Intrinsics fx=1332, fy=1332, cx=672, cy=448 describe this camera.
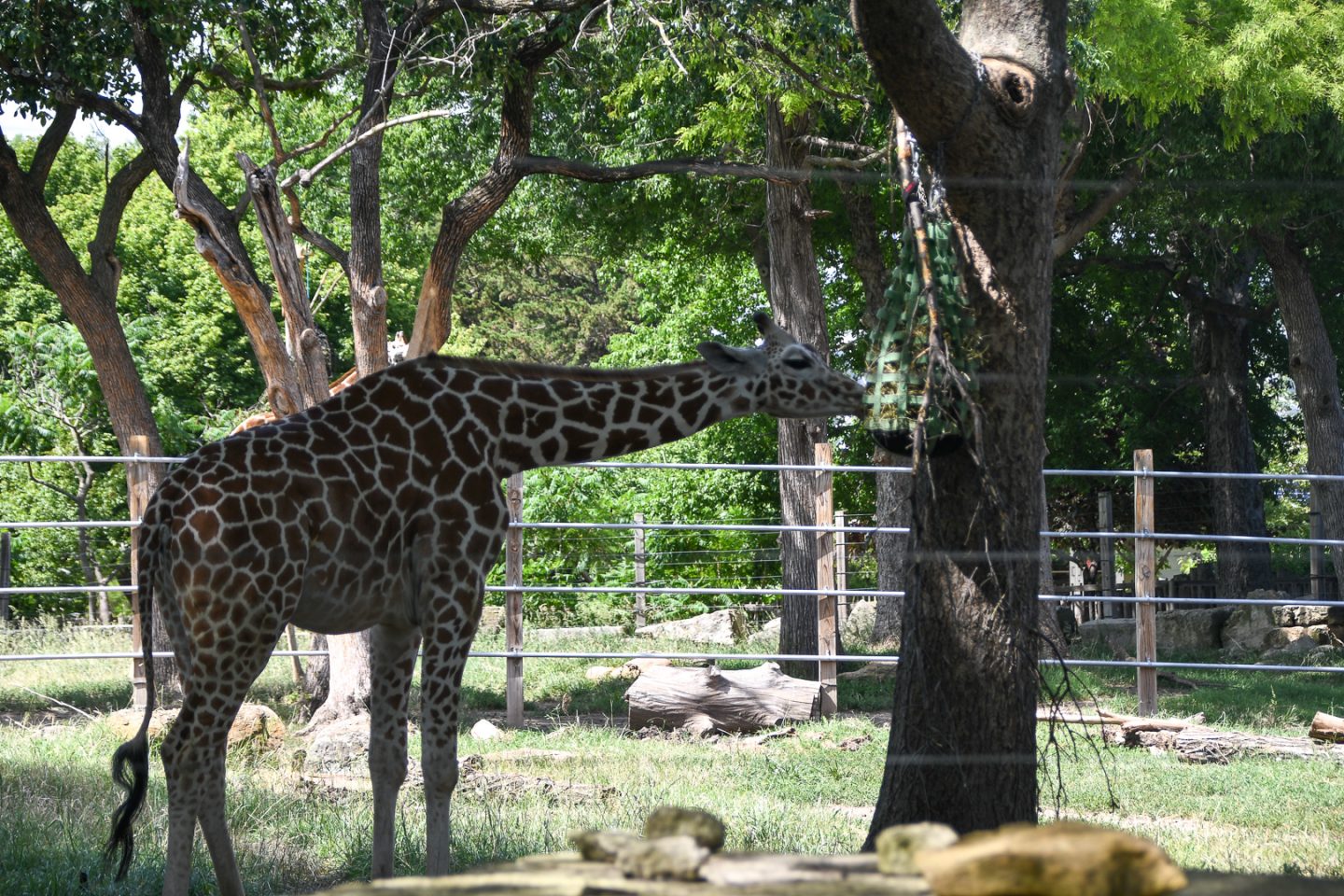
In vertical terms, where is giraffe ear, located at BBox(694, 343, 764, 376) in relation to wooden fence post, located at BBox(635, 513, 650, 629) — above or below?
above

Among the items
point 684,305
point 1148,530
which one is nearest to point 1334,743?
point 1148,530

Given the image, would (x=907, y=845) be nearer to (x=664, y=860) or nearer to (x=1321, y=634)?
(x=664, y=860)

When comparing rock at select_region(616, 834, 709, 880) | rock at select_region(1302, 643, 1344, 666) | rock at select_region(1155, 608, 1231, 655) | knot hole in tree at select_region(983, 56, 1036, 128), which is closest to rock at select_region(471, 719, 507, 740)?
knot hole in tree at select_region(983, 56, 1036, 128)

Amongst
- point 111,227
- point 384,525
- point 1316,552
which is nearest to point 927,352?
point 384,525

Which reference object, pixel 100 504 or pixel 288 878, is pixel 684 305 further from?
pixel 288 878

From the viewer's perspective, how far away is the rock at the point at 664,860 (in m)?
2.54

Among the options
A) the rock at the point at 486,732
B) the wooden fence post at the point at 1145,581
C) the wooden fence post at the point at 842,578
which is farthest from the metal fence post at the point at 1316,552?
the rock at the point at 486,732

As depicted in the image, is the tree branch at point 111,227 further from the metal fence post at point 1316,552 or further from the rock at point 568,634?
the metal fence post at point 1316,552

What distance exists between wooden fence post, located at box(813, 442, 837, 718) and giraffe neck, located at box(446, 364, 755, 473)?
18.1ft

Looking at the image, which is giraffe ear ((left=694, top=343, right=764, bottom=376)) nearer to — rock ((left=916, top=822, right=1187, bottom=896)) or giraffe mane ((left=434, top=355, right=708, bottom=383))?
giraffe mane ((left=434, top=355, right=708, bottom=383))

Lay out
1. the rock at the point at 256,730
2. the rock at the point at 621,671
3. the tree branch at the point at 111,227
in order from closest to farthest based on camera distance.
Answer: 1. the rock at the point at 256,730
2. the tree branch at the point at 111,227
3. the rock at the point at 621,671

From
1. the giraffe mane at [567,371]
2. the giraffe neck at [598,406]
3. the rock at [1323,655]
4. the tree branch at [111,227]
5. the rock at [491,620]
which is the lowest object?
the rock at [1323,655]

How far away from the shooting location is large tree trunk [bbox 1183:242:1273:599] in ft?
67.4

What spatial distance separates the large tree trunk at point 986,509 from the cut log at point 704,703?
213 inches
